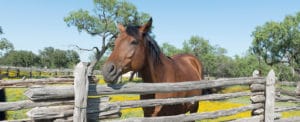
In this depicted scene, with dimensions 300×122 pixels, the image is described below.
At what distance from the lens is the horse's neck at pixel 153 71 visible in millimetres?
5184

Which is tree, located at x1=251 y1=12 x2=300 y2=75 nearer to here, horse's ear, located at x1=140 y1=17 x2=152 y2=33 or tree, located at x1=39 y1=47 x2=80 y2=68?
horse's ear, located at x1=140 y1=17 x2=152 y2=33

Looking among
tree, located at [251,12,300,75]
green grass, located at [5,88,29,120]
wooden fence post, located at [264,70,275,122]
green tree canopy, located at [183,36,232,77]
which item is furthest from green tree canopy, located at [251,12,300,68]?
wooden fence post, located at [264,70,275,122]

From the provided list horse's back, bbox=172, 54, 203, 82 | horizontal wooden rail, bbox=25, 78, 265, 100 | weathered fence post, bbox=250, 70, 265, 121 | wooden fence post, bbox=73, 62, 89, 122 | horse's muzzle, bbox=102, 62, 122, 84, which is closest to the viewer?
horizontal wooden rail, bbox=25, 78, 265, 100

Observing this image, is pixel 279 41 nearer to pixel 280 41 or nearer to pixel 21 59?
pixel 280 41

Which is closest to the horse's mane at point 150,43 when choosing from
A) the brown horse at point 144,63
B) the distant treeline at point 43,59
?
the brown horse at point 144,63

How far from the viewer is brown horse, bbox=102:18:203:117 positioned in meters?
4.28

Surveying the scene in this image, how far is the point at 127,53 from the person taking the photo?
4.49 m

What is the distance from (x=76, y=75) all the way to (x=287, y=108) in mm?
6022

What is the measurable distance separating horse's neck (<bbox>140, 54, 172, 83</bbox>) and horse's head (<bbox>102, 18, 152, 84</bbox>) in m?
0.26

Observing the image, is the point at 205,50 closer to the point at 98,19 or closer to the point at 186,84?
the point at 98,19

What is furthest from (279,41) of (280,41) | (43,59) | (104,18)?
(43,59)

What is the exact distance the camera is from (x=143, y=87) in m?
4.55

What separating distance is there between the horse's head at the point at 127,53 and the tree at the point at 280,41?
41.8 meters

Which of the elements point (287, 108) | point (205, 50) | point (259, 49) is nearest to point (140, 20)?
point (259, 49)
